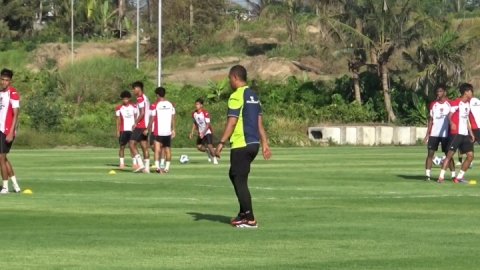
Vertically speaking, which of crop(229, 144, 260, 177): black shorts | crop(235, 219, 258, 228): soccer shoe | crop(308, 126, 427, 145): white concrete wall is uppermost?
crop(229, 144, 260, 177): black shorts

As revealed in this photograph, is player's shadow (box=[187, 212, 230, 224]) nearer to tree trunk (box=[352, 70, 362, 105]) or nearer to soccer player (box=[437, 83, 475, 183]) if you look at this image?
soccer player (box=[437, 83, 475, 183])

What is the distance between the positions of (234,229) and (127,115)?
16913 mm

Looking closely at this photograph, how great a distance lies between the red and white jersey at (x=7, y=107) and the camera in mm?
21734

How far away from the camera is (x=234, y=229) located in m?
16.5

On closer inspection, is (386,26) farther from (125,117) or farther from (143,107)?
(143,107)

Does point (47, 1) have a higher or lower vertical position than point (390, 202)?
higher

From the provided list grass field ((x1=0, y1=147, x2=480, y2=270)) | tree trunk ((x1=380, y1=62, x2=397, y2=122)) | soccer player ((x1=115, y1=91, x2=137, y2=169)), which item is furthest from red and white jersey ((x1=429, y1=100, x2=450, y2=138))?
tree trunk ((x1=380, y1=62, x2=397, y2=122))

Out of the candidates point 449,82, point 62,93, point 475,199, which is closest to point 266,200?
point 475,199

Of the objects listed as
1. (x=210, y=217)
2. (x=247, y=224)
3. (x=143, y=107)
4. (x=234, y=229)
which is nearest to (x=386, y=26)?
(x=143, y=107)

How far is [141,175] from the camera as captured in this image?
30.2m

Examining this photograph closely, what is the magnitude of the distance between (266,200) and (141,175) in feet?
28.6

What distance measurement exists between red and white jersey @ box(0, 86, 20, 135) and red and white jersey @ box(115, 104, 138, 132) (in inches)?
428

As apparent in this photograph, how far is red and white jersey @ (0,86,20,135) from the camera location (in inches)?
856

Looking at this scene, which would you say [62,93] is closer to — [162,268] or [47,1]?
[47,1]
